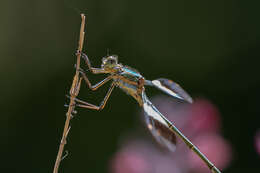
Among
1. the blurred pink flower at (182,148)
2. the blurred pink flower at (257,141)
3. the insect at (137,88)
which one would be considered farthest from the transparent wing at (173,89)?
the blurred pink flower at (257,141)

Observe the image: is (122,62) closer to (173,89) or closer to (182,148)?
(182,148)

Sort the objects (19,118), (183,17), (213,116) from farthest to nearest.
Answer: (183,17), (19,118), (213,116)

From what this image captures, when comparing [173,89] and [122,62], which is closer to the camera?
[173,89]

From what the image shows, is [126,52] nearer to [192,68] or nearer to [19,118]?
[192,68]

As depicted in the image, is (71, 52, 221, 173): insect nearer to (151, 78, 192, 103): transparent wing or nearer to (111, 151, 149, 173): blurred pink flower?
(151, 78, 192, 103): transparent wing

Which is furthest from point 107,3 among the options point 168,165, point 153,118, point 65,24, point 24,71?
point 153,118

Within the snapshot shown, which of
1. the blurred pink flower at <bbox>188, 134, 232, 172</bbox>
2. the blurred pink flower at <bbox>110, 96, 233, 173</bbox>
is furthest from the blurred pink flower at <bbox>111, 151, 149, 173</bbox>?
the blurred pink flower at <bbox>188, 134, 232, 172</bbox>

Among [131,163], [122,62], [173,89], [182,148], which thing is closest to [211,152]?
[182,148]

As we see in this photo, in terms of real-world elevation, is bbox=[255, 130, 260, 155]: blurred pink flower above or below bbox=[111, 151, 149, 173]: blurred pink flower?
below
